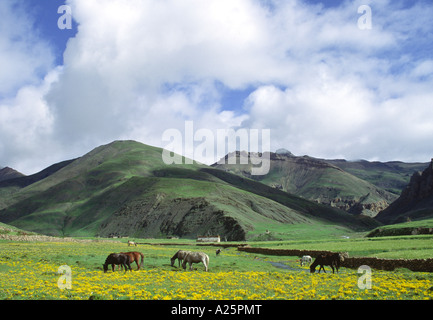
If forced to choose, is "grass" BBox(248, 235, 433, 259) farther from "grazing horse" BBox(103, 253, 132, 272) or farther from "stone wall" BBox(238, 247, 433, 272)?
"grazing horse" BBox(103, 253, 132, 272)

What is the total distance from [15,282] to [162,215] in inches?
6409

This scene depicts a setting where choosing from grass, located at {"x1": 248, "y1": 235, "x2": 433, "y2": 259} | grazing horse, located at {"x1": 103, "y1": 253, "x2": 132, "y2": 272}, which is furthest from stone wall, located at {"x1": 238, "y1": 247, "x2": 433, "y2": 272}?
grazing horse, located at {"x1": 103, "y1": 253, "x2": 132, "y2": 272}

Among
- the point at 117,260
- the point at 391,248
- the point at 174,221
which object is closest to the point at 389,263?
the point at 391,248

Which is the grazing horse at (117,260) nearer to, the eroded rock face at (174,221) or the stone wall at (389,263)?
the stone wall at (389,263)

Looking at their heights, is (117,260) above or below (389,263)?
above

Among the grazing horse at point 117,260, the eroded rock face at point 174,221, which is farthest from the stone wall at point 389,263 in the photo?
the eroded rock face at point 174,221

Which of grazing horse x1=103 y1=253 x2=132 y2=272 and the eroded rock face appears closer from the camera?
grazing horse x1=103 y1=253 x2=132 y2=272

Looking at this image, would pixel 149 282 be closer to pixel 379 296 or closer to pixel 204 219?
pixel 379 296

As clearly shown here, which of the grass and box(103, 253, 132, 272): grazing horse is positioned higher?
box(103, 253, 132, 272): grazing horse

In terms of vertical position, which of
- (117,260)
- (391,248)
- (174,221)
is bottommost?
(391,248)

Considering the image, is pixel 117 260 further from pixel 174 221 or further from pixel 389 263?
pixel 174 221

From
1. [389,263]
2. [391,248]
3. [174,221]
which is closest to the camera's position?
[389,263]

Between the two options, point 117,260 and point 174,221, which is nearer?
point 117,260

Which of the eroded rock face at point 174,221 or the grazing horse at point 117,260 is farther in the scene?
the eroded rock face at point 174,221
